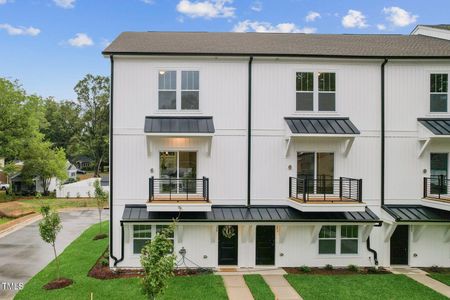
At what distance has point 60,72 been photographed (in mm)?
53125

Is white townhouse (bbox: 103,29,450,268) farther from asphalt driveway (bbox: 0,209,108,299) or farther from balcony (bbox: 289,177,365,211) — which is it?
asphalt driveway (bbox: 0,209,108,299)

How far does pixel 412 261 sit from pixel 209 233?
9.07 meters

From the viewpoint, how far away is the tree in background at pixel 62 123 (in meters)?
66.0

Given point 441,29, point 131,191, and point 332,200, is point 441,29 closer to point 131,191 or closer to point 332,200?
point 332,200

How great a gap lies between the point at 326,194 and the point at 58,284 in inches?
436

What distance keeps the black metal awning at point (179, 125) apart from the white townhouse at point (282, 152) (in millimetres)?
73

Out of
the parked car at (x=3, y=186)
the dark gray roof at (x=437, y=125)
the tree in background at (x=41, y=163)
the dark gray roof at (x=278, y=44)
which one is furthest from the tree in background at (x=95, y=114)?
the dark gray roof at (x=437, y=125)

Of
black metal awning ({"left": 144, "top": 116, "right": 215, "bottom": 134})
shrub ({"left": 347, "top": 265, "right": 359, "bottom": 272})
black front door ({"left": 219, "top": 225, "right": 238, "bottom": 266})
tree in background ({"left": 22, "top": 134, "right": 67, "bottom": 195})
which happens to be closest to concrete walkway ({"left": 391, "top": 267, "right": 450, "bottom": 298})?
shrub ({"left": 347, "top": 265, "right": 359, "bottom": 272})

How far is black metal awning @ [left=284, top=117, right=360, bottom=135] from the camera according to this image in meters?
13.2

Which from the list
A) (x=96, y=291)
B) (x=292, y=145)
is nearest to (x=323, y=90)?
(x=292, y=145)

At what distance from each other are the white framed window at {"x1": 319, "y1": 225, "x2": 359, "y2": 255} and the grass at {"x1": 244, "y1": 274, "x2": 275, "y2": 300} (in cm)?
338

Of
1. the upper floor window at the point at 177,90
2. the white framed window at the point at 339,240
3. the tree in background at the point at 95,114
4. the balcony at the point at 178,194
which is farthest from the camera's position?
the tree in background at the point at 95,114

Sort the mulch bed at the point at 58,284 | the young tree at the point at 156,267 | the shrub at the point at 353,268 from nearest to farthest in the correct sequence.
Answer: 1. the young tree at the point at 156,267
2. the mulch bed at the point at 58,284
3. the shrub at the point at 353,268

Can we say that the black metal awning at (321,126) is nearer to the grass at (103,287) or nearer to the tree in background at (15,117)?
the grass at (103,287)
